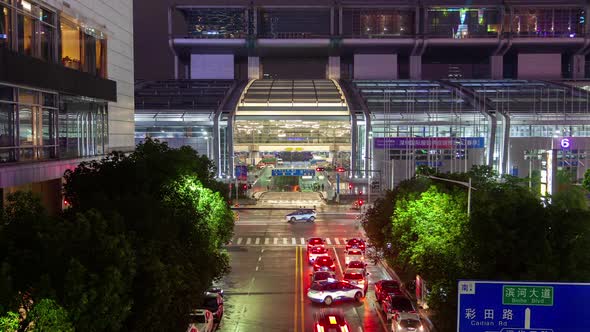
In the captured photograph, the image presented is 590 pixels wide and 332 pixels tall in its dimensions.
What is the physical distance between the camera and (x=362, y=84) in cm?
11875

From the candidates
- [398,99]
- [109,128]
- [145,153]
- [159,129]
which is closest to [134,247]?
[145,153]

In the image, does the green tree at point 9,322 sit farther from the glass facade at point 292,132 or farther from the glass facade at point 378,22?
the glass facade at point 378,22

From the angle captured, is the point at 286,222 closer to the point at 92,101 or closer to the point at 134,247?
the point at 92,101

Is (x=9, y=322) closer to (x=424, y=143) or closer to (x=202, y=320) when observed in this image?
(x=202, y=320)

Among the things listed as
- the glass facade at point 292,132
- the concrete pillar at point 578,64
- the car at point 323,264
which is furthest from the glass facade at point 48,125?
the concrete pillar at point 578,64

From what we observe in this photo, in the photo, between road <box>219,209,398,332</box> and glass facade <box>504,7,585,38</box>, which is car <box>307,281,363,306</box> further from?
glass facade <box>504,7,585,38</box>

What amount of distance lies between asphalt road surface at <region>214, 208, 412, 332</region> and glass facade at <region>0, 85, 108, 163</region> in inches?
480

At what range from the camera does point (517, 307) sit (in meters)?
16.3

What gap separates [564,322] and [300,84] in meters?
107

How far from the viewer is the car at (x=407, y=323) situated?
28.9 meters

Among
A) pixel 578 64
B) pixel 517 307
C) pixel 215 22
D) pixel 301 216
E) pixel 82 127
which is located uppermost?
pixel 215 22

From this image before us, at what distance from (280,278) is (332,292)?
26.6 feet

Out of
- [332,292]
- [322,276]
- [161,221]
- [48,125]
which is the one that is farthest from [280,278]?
[161,221]

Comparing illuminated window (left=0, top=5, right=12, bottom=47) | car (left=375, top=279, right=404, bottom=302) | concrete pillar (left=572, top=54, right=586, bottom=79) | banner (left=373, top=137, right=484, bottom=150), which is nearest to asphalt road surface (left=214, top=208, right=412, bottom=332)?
car (left=375, top=279, right=404, bottom=302)
